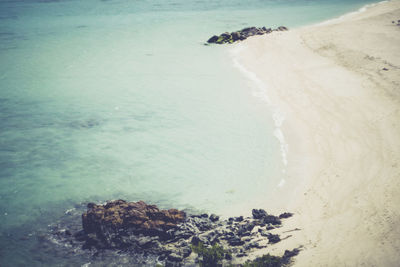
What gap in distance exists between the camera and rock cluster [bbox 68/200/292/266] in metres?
8.41

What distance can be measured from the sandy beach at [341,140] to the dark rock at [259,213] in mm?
856

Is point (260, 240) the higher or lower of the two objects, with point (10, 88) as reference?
lower

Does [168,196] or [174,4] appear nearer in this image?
[168,196]

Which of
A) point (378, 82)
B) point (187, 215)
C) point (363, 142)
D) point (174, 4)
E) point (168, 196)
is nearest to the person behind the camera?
point (187, 215)

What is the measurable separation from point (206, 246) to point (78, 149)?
30.1ft

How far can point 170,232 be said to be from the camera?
902 cm

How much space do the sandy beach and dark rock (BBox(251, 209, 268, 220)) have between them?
86 centimetres

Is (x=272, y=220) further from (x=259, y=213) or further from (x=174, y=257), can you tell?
(x=174, y=257)

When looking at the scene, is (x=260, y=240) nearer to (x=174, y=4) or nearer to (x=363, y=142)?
(x=363, y=142)

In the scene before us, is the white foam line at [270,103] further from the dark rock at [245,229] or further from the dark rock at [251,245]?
the dark rock at [251,245]

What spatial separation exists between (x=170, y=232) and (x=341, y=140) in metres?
8.73

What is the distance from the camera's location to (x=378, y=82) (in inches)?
716

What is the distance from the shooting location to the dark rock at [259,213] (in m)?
9.68

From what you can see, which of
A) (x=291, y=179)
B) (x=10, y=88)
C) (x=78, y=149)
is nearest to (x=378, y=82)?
(x=291, y=179)
